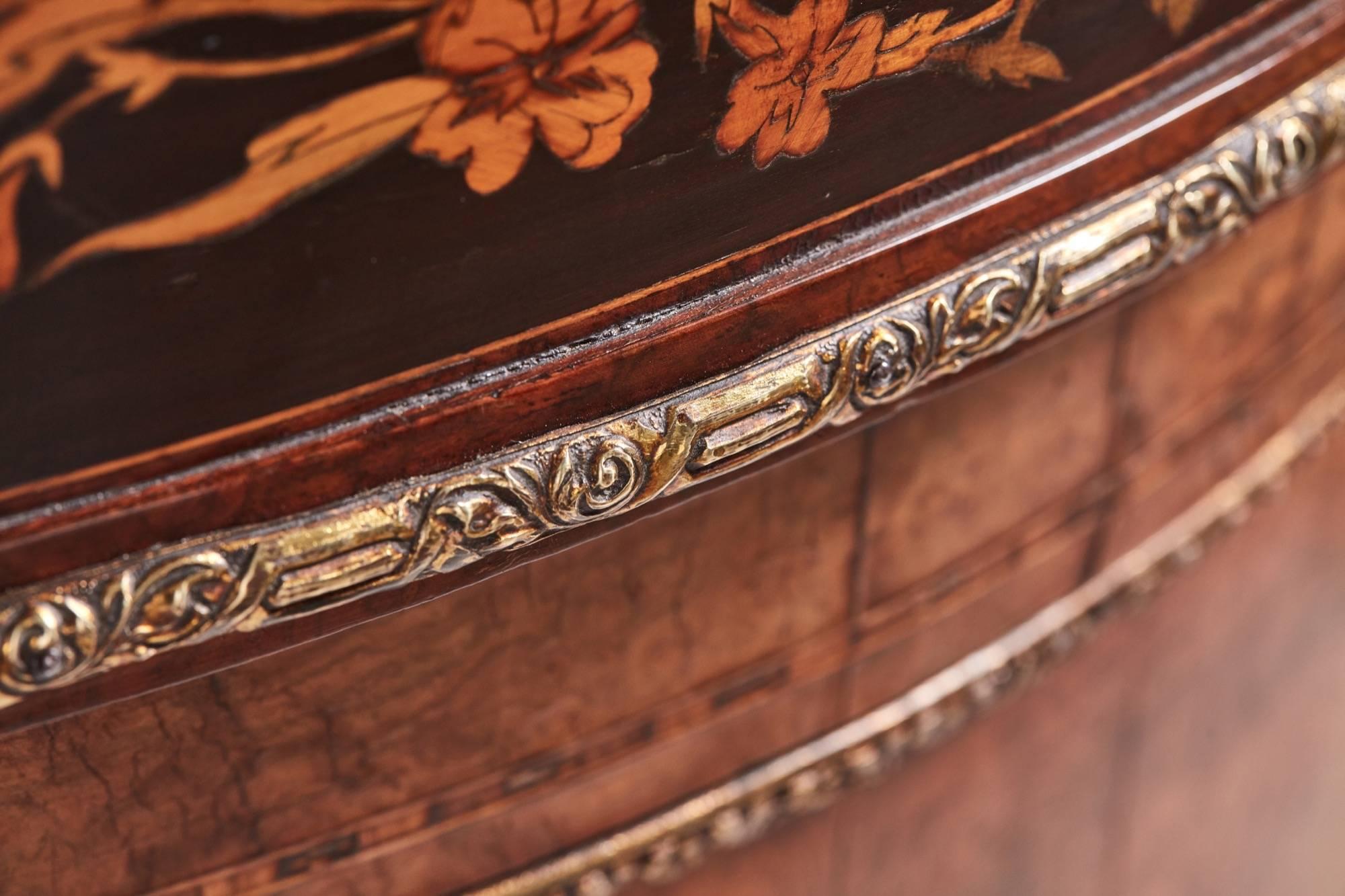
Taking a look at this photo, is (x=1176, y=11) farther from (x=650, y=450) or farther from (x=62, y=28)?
(x=62, y=28)

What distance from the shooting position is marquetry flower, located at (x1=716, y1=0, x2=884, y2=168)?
14.1 inches

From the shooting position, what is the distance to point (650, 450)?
1.29 feet

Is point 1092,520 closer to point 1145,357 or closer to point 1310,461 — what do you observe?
point 1145,357

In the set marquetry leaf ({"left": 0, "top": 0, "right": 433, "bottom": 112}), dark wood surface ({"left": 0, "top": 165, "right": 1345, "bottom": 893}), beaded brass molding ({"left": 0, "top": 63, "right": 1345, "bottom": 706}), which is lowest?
dark wood surface ({"left": 0, "top": 165, "right": 1345, "bottom": 893})

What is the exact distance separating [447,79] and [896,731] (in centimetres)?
38

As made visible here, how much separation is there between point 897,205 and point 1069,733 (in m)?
0.40

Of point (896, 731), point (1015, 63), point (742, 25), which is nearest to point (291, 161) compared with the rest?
point (742, 25)

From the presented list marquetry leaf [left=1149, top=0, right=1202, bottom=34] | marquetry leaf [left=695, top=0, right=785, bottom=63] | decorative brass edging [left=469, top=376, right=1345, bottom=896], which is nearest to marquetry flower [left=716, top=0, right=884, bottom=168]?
marquetry leaf [left=695, top=0, right=785, bottom=63]

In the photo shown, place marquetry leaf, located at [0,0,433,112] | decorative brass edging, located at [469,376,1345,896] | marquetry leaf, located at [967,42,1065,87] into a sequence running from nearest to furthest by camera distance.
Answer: marquetry leaf, located at [0,0,433,112] → marquetry leaf, located at [967,42,1065,87] → decorative brass edging, located at [469,376,1345,896]

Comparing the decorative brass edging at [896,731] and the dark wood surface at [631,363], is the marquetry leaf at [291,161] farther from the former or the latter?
the decorative brass edging at [896,731]

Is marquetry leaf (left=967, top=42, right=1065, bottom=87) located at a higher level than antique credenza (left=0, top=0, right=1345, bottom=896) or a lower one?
higher

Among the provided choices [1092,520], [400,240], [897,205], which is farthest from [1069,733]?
[400,240]

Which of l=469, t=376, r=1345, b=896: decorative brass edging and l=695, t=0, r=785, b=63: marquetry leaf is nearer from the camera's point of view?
l=695, t=0, r=785, b=63: marquetry leaf

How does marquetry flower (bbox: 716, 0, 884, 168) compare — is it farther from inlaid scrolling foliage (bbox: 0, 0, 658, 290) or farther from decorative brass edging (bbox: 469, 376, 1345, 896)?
decorative brass edging (bbox: 469, 376, 1345, 896)
